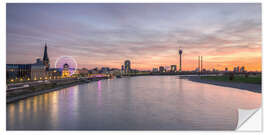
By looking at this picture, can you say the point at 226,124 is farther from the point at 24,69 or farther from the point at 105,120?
the point at 24,69

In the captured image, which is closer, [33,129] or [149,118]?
[33,129]

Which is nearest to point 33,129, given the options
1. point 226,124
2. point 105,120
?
point 105,120

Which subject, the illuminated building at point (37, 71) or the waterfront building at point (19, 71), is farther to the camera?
the illuminated building at point (37, 71)

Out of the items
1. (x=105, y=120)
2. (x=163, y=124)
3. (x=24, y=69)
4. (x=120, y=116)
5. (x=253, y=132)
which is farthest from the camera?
(x=24, y=69)

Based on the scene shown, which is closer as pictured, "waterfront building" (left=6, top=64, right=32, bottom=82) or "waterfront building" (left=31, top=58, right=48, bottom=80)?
"waterfront building" (left=6, top=64, right=32, bottom=82)

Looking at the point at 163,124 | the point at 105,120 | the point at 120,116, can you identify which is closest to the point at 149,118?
the point at 163,124

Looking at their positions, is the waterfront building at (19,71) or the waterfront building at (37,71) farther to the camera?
the waterfront building at (37,71)

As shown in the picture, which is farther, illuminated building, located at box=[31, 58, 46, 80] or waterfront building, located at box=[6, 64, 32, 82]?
illuminated building, located at box=[31, 58, 46, 80]
